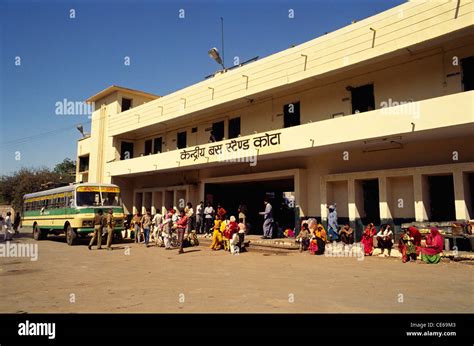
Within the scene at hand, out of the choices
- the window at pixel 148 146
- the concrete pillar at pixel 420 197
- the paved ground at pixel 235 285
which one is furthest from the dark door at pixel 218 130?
the concrete pillar at pixel 420 197

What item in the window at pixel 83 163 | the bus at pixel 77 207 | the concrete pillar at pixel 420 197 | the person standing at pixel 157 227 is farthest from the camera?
the window at pixel 83 163

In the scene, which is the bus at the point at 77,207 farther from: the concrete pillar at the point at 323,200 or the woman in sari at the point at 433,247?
the woman in sari at the point at 433,247

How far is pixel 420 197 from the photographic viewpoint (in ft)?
36.7

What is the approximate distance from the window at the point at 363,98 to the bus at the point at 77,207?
11.3m

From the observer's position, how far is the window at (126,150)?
25219 millimetres

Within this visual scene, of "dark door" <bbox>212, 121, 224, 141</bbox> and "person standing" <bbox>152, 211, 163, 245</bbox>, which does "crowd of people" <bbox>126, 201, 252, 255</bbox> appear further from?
"dark door" <bbox>212, 121, 224, 141</bbox>

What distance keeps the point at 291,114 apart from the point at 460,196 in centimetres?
742

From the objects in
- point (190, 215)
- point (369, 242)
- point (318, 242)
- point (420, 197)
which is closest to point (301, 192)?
point (318, 242)

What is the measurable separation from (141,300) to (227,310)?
66.6 inches

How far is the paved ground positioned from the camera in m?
5.60

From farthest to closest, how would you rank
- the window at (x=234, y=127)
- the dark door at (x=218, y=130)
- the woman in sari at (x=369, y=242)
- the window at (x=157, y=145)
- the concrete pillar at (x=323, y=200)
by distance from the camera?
the window at (x=157, y=145), the dark door at (x=218, y=130), the window at (x=234, y=127), the concrete pillar at (x=323, y=200), the woman in sari at (x=369, y=242)
